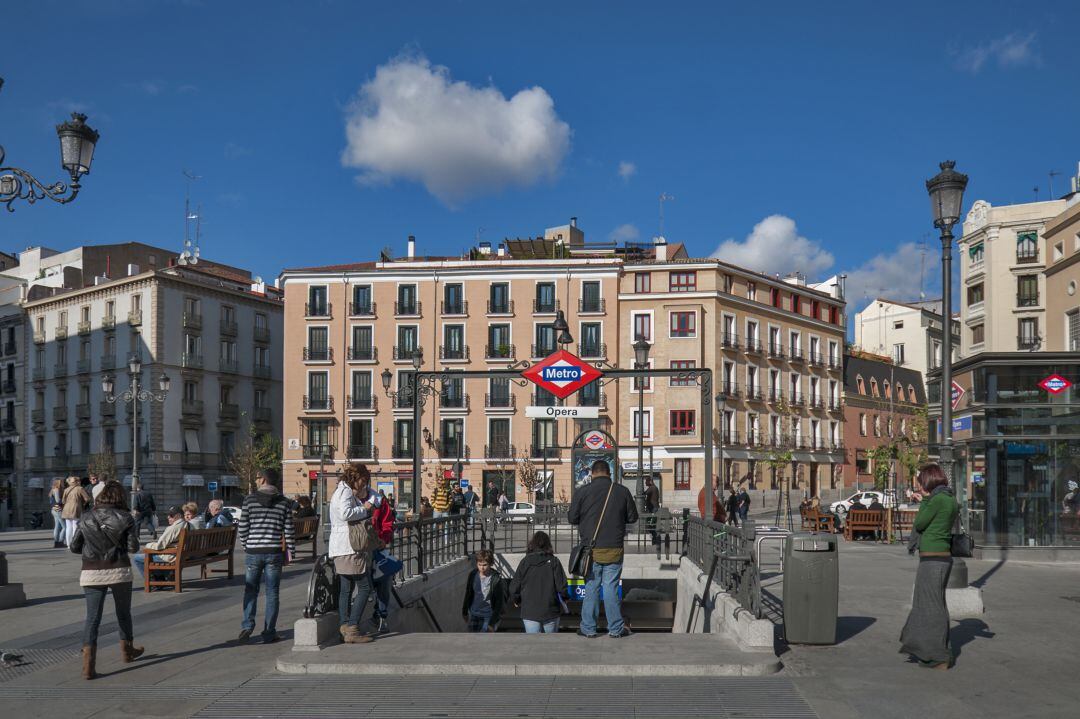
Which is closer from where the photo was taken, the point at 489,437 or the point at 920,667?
the point at 920,667

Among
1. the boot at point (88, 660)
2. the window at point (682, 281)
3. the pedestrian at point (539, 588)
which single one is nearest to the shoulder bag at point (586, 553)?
the pedestrian at point (539, 588)

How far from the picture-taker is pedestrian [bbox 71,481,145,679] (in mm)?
8516

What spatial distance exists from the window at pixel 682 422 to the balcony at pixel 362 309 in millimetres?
18536

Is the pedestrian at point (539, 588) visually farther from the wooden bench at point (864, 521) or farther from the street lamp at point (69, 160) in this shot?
the wooden bench at point (864, 521)

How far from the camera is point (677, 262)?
61.4m

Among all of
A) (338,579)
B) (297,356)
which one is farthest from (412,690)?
(297,356)

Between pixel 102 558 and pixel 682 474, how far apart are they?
5219 centimetres

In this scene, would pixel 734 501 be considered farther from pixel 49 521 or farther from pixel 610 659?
pixel 49 521

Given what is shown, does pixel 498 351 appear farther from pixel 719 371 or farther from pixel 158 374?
pixel 158 374

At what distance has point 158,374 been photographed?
199 ft

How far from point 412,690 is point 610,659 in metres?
1.78

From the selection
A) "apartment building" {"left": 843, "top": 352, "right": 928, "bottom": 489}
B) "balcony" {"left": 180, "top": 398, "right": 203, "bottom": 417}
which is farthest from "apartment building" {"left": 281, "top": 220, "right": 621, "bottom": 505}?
"apartment building" {"left": 843, "top": 352, "right": 928, "bottom": 489}

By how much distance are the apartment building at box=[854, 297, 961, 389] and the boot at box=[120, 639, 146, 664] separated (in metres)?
76.6

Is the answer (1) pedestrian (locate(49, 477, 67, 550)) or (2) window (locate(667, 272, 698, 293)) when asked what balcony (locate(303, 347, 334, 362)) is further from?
(1) pedestrian (locate(49, 477, 67, 550))
